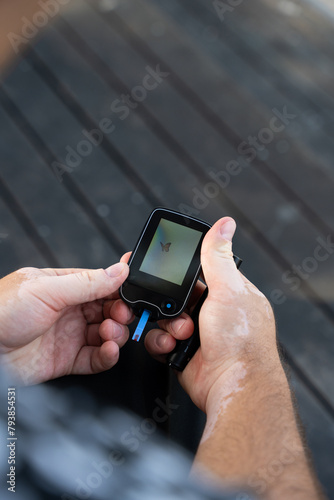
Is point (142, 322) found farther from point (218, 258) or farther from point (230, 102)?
point (230, 102)

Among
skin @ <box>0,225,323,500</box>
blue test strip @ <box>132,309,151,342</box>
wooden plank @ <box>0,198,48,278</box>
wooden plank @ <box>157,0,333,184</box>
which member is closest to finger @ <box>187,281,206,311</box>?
skin @ <box>0,225,323,500</box>

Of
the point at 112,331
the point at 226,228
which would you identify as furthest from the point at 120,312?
the point at 226,228

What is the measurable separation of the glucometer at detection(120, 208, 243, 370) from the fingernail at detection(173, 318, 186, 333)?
0.03 metres

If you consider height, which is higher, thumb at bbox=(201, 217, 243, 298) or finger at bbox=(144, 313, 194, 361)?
thumb at bbox=(201, 217, 243, 298)

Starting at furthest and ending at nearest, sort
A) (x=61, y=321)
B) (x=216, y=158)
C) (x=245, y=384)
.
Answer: (x=216, y=158)
(x=61, y=321)
(x=245, y=384)

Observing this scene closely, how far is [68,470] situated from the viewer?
0.91m

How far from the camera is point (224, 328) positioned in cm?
99

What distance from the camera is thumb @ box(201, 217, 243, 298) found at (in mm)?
988

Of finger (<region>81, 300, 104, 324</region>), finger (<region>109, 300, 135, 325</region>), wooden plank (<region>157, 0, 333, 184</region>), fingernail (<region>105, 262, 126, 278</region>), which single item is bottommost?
finger (<region>81, 300, 104, 324</region>)

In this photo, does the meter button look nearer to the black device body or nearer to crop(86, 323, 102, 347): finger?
the black device body

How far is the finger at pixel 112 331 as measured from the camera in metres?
1.02

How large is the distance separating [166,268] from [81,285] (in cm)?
18

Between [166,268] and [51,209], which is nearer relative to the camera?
[166,268]

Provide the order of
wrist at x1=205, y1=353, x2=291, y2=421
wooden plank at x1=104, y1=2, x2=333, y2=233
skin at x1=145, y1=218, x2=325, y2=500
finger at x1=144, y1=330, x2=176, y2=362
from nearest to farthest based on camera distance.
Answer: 1. skin at x1=145, y1=218, x2=325, y2=500
2. wrist at x1=205, y1=353, x2=291, y2=421
3. finger at x1=144, y1=330, x2=176, y2=362
4. wooden plank at x1=104, y1=2, x2=333, y2=233
